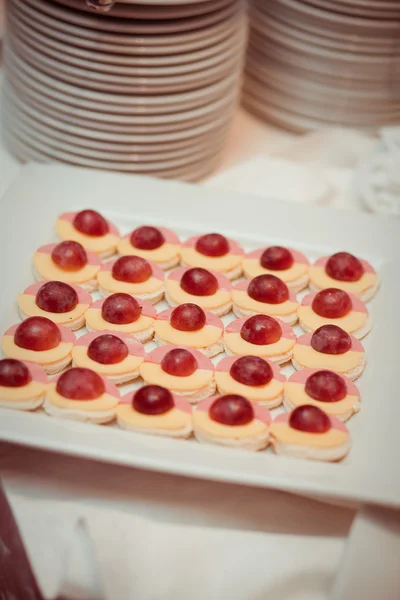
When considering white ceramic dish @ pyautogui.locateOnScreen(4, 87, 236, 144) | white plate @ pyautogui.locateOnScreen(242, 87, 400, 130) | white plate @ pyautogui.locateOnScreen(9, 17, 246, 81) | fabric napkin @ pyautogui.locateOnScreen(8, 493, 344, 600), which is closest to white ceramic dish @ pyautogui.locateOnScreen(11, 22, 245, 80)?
white plate @ pyautogui.locateOnScreen(9, 17, 246, 81)

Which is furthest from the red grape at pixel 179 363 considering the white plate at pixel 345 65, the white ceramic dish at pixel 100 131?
the white plate at pixel 345 65

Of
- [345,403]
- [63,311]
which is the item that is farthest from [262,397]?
[63,311]

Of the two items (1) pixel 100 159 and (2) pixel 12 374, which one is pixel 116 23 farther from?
(2) pixel 12 374

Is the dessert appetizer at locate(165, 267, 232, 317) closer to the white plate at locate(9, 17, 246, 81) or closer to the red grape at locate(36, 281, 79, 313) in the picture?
the red grape at locate(36, 281, 79, 313)

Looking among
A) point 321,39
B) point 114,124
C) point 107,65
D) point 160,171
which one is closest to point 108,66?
point 107,65

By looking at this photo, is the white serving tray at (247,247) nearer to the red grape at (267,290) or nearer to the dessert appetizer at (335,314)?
the dessert appetizer at (335,314)

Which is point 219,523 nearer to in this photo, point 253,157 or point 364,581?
point 364,581
